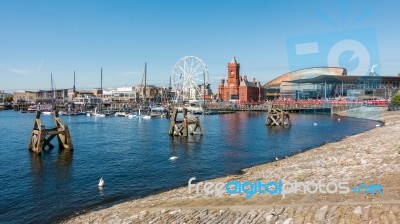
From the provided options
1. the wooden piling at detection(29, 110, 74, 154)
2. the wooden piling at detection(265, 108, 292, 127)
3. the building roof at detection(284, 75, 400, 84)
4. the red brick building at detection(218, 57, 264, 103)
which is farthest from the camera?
the red brick building at detection(218, 57, 264, 103)

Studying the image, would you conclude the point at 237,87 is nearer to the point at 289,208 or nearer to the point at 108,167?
the point at 108,167

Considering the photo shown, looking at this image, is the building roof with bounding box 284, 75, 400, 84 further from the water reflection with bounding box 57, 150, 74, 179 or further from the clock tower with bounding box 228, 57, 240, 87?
the water reflection with bounding box 57, 150, 74, 179

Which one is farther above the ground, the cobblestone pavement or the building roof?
the building roof

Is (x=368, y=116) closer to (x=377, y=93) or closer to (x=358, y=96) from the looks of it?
(x=358, y=96)

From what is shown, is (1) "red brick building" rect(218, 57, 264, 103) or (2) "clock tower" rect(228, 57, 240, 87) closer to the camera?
(1) "red brick building" rect(218, 57, 264, 103)

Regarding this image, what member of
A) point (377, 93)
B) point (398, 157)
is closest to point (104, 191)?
point (398, 157)

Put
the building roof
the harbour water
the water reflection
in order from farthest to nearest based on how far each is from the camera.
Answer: the building roof
the water reflection
the harbour water

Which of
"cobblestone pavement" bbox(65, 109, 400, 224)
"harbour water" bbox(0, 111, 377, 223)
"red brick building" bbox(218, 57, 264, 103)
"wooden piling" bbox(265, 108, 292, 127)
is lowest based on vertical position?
"harbour water" bbox(0, 111, 377, 223)

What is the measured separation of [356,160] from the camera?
24.1 metres

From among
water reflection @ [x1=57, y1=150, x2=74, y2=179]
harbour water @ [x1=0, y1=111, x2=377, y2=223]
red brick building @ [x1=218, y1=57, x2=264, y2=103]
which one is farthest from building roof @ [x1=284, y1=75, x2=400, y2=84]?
water reflection @ [x1=57, y1=150, x2=74, y2=179]

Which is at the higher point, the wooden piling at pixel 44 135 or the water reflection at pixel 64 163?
the wooden piling at pixel 44 135

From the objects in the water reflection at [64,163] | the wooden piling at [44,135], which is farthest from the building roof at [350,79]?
the water reflection at [64,163]

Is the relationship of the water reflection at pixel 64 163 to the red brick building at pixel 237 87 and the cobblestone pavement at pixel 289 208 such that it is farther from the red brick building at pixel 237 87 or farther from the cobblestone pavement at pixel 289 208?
the red brick building at pixel 237 87

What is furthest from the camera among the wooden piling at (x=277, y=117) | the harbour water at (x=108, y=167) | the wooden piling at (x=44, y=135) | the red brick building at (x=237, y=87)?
the red brick building at (x=237, y=87)
